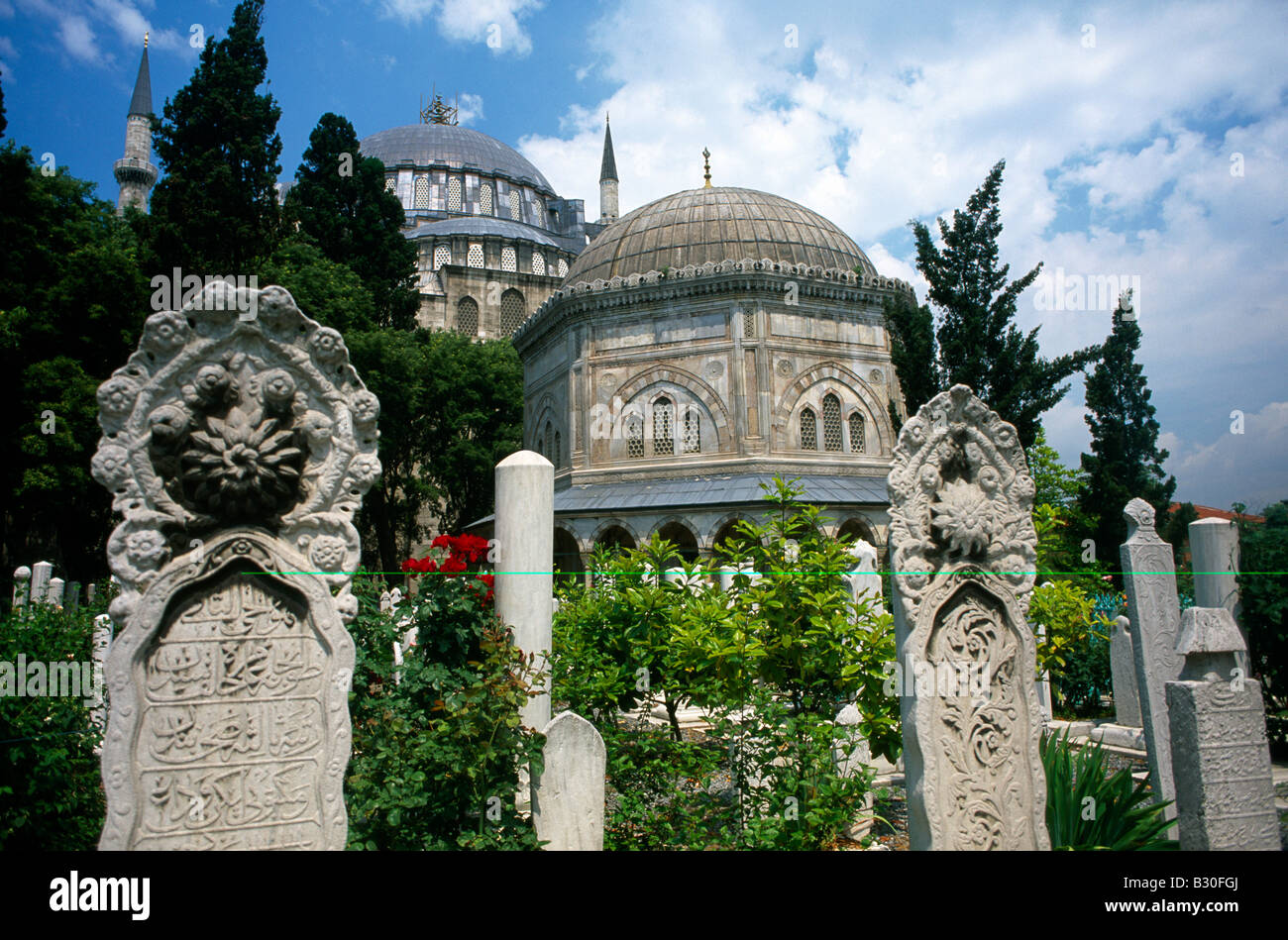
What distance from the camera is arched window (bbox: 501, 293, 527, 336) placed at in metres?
43.0

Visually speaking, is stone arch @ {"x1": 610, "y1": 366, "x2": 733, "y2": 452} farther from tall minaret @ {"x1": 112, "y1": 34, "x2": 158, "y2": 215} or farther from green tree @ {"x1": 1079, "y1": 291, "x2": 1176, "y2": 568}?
tall minaret @ {"x1": 112, "y1": 34, "x2": 158, "y2": 215}

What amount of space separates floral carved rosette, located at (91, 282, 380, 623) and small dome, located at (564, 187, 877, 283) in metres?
18.9

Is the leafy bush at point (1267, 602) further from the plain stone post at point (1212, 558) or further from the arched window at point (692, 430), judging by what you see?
the arched window at point (692, 430)

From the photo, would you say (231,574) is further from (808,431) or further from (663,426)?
(808,431)

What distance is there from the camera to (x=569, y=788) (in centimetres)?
404

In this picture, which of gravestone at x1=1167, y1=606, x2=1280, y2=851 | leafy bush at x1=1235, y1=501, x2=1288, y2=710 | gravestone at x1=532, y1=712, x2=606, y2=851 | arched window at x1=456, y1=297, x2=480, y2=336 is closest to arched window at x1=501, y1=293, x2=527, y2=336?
arched window at x1=456, y1=297, x2=480, y2=336

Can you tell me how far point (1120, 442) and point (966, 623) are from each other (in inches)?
793

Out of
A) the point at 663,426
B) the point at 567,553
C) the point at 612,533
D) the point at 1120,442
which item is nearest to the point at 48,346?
the point at 567,553

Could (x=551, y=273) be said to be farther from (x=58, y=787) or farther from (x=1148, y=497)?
(x=58, y=787)

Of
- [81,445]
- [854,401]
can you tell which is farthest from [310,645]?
[854,401]
